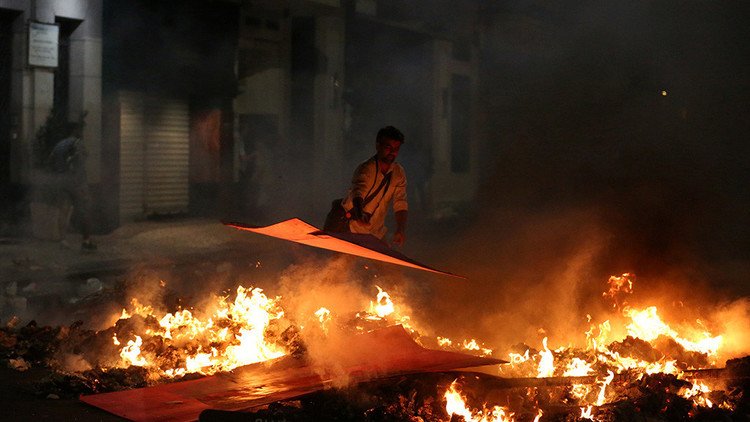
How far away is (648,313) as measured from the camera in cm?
589

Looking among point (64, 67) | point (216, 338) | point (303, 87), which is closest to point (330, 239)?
point (216, 338)

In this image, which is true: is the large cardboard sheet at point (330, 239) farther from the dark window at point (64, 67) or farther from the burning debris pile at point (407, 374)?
the dark window at point (64, 67)

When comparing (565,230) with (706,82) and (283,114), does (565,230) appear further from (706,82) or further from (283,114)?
(283,114)

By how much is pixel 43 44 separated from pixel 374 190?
315 inches

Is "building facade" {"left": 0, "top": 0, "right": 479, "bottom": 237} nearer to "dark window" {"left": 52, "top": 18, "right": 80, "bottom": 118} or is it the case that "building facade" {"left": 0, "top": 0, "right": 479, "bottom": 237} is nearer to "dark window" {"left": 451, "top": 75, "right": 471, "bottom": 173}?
"dark window" {"left": 52, "top": 18, "right": 80, "bottom": 118}

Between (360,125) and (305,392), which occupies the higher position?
Answer: (360,125)

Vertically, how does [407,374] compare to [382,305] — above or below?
below

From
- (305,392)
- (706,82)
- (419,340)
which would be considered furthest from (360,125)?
(305,392)

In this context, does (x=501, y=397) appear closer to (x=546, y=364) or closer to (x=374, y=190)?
(x=546, y=364)

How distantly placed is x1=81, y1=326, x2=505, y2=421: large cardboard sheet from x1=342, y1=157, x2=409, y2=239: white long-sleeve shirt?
149 centimetres

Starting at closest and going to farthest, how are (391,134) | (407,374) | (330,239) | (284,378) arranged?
(407,374)
(284,378)
(330,239)
(391,134)

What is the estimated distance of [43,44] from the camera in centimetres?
1237

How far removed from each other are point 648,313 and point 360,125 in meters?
13.7

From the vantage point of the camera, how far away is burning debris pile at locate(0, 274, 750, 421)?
4.42 meters
